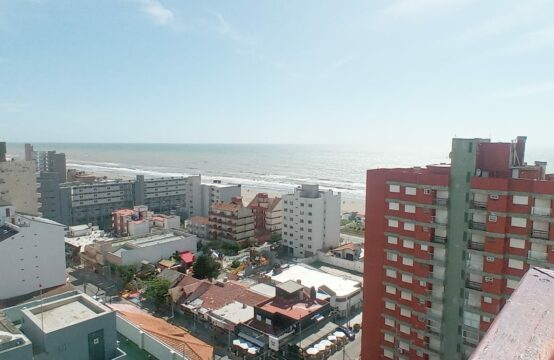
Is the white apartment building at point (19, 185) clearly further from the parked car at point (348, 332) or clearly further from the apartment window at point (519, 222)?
the apartment window at point (519, 222)

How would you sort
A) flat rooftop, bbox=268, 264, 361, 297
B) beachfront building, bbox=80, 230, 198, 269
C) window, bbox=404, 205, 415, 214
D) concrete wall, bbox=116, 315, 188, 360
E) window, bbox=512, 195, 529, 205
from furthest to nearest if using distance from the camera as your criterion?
beachfront building, bbox=80, 230, 198, 269
flat rooftop, bbox=268, 264, 361, 297
window, bbox=404, 205, 415, 214
window, bbox=512, 195, 529, 205
concrete wall, bbox=116, 315, 188, 360

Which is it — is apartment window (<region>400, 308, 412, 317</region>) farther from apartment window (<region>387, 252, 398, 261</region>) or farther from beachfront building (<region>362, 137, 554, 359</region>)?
apartment window (<region>387, 252, 398, 261</region>)

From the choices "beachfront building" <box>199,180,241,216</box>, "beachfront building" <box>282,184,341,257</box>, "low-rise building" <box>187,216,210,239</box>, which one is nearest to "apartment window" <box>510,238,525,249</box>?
"beachfront building" <box>282,184,341,257</box>

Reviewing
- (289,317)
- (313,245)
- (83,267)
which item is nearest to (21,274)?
(83,267)

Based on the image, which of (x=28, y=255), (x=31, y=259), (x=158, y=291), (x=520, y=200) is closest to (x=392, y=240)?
(x=520, y=200)

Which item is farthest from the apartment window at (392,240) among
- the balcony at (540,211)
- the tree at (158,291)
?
the tree at (158,291)

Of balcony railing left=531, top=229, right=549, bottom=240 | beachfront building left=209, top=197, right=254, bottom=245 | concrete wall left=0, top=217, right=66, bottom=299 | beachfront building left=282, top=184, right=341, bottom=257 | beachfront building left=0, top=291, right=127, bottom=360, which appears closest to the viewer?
beachfront building left=0, top=291, right=127, bottom=360
